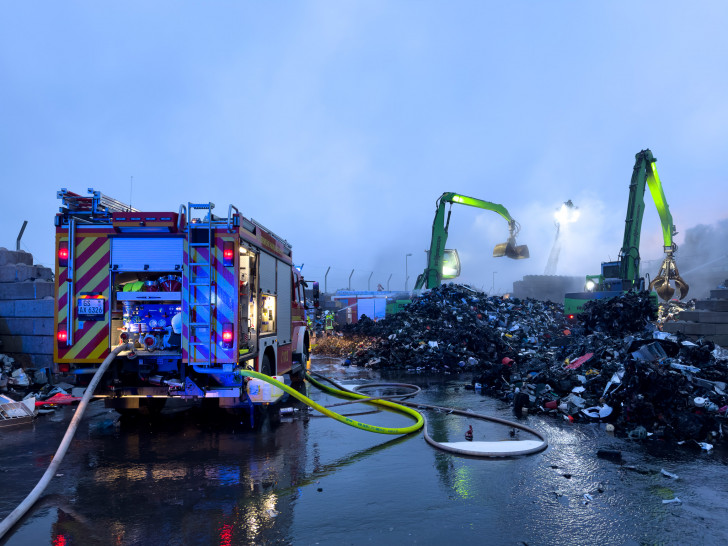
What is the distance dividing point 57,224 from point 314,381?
22.2 ft

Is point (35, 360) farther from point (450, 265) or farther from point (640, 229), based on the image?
point (640, 229)

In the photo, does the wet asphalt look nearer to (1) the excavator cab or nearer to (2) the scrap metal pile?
(2) the scrap metal pile

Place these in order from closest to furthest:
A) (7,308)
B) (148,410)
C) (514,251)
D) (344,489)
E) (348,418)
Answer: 1. (344,489)
2. (348,418)
3. (148,410)
4. (7,308)
5. (514,251)

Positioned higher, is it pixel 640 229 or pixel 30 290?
pixel 640 229

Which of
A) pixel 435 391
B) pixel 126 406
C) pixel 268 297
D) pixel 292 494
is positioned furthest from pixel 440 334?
pixel 292 494

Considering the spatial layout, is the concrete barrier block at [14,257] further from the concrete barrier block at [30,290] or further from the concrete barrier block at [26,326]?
the concrete barrier block at [26,326]

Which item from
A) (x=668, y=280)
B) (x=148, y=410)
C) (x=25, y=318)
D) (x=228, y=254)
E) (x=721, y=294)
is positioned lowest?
(x=148, y=410)

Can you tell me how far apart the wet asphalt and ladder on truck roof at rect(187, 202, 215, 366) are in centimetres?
132

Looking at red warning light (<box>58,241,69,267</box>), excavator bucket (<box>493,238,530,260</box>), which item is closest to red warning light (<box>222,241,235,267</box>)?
red warning light (<box>58,241,69,267</box>)

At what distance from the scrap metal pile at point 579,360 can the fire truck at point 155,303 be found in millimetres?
5387

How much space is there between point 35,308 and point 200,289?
681 cm

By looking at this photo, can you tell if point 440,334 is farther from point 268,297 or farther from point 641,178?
point 641,178

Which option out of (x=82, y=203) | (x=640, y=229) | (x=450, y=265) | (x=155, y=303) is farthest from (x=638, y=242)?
(x=82, y=203)

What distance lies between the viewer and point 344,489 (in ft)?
16.1
